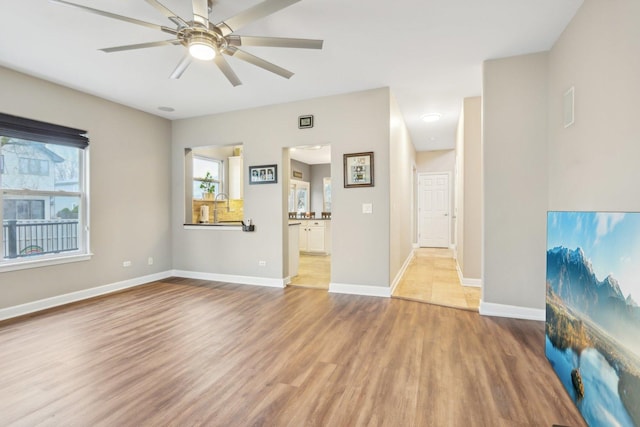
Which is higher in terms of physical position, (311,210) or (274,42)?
(274,42)

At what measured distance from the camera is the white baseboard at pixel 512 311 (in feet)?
10.1

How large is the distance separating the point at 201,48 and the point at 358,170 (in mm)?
2419

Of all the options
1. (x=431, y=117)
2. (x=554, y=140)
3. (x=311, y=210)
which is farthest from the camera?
(x=311, y=210)

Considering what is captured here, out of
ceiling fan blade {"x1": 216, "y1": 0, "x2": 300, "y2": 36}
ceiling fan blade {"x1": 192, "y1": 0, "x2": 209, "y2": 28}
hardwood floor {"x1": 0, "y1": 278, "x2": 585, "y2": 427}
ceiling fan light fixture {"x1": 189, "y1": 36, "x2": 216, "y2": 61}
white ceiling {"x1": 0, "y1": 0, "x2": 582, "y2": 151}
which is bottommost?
hardwood floor {"x1": 0, "y1": 278, "x2": 585, "y2": 427}

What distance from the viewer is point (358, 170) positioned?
4.07m

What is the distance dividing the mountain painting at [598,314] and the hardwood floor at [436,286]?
1525 mm

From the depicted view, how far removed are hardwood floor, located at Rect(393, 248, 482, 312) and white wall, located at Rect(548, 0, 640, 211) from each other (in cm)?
157

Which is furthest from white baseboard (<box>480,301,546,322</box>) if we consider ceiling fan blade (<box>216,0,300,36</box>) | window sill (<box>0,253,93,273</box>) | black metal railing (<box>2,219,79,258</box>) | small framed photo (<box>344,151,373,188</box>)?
black metal railing (<box>2,219,79,258</box>)

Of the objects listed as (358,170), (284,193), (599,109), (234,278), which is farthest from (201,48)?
(234,278)

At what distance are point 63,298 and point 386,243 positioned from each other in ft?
13.7

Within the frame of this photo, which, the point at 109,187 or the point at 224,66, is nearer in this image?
the point at 224,66

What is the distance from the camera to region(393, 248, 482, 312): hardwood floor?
3.74 m

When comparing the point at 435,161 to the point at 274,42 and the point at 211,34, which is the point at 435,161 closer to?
the point at 274,42

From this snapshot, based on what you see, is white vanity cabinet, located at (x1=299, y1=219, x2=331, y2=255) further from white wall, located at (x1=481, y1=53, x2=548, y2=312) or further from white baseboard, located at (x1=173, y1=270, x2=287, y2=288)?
white wall, located at (x1=481, y1=53, x2=548, y2=312)
